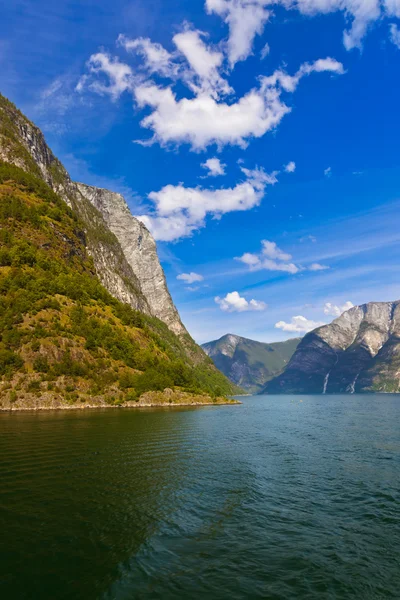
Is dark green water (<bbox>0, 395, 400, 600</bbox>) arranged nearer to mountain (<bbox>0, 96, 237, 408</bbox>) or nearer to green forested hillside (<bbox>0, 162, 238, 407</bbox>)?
mountain (<bbox>0, 96, 237, 408</bbox>)

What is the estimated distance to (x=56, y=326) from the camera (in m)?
124

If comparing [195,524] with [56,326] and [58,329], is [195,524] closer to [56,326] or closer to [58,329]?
[58,329]

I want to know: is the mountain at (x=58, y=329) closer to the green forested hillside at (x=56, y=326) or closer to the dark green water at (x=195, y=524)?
the green forested hillside at (x=56, y=326)

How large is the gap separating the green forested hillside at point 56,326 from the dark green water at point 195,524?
70.7m

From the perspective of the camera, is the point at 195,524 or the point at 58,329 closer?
the point at 195,524

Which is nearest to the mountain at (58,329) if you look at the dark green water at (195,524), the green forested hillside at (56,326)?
the green forested hillside at (56,326)

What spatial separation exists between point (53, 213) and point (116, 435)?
165 m

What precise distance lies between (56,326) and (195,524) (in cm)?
Result: 11453

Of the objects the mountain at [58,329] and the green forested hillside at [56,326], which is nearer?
the mountain at [58,329]

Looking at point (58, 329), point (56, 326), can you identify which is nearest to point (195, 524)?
point (58, 329)

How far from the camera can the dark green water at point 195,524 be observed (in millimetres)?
14922

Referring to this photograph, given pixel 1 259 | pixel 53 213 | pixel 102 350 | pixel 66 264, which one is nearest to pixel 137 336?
pixel 102 350

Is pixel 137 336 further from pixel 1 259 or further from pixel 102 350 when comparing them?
pixel 1 259

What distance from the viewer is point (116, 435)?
55250mm
